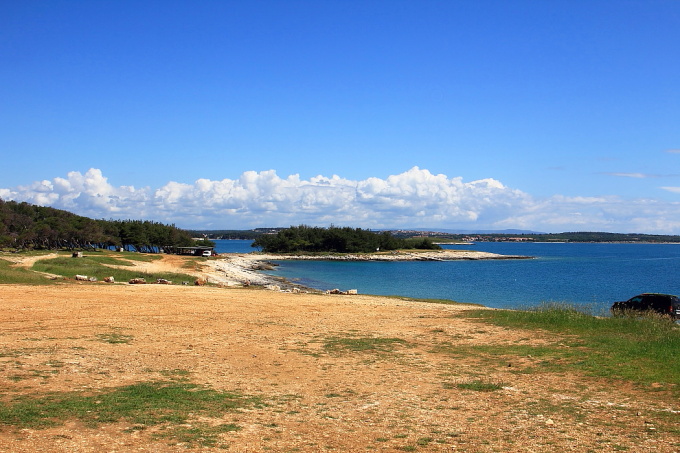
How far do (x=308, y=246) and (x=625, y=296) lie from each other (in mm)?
106968

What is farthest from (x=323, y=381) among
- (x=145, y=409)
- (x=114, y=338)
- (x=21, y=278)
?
(x=21, y=278)

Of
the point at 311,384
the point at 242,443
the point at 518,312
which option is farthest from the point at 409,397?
the point at 518,312

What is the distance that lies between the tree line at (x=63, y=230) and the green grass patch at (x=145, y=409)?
7181cm

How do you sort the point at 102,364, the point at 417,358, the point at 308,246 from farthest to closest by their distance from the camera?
1. the point at 308,246
2. the point at 417,358
3. the point at 102,364

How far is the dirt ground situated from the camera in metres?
8.69

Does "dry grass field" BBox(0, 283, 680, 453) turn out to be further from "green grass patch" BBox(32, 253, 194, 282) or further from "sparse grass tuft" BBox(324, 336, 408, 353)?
"green grass patch" BBox(32, 253, 194, 282)

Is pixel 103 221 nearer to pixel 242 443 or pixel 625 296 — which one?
pixel 625 296

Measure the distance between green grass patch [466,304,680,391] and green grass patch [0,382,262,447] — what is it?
9.17 m

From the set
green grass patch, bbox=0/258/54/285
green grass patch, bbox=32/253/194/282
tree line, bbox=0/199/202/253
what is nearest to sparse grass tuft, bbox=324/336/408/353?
green grass patch, bbox=0/258/54/285

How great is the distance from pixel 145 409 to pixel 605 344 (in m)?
14.0

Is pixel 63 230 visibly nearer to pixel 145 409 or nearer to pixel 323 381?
pixel 323 381

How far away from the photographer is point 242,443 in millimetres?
8508

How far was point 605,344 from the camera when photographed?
17.3 metres

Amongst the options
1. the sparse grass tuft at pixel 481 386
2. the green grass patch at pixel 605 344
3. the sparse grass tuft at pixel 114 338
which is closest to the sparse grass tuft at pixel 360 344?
the green grass patch at pixel 605 344
